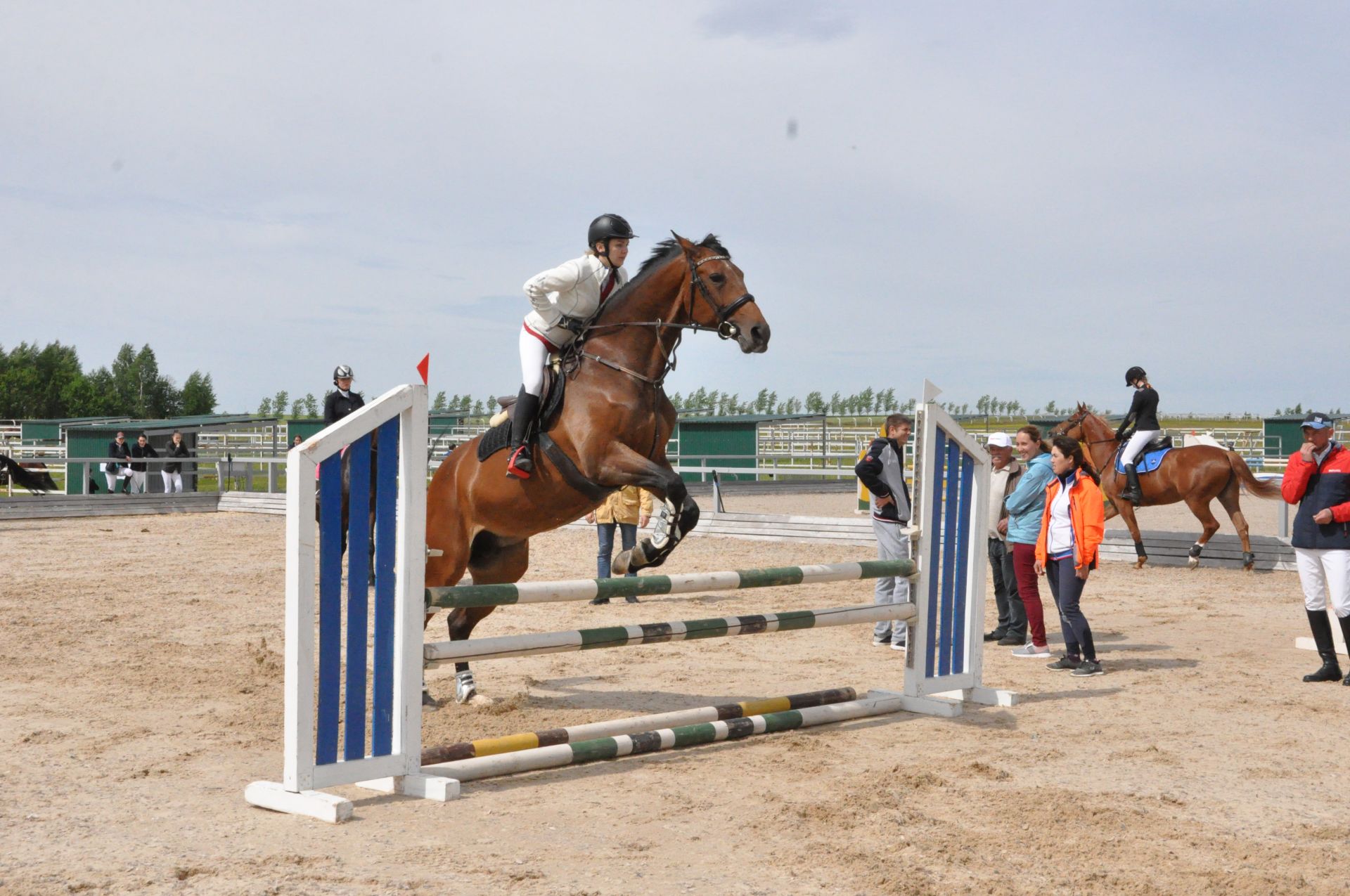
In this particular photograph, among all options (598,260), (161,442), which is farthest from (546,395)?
(161,442)

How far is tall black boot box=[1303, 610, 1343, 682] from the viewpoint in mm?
7055

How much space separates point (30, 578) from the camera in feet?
38.5

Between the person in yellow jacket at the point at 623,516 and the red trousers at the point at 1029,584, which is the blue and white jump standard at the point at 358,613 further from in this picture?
the person in yellow jacket at the point at 623,516

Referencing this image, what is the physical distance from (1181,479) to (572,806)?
36.6 feet

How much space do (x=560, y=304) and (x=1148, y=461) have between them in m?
10.0

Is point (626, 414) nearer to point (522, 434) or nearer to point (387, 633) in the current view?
point (522, 434)

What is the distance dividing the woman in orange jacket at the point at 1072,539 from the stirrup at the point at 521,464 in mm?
3422

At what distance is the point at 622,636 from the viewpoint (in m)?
5.01

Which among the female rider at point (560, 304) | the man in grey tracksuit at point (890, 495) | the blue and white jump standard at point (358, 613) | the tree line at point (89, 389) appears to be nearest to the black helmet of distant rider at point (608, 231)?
the female rider at point (560, 304)

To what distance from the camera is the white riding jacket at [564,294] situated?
5684mm

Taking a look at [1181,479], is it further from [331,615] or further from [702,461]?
[702,461]

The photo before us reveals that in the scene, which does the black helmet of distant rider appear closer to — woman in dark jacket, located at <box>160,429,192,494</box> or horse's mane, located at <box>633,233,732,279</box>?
horse's mane, located at <box>633,233,732,279</box>

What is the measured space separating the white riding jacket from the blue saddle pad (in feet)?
31.5

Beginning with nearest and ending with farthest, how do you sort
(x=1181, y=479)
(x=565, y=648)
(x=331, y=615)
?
(x=331, y=615) < (x=565, y=648) < (x=1181, y=479)
